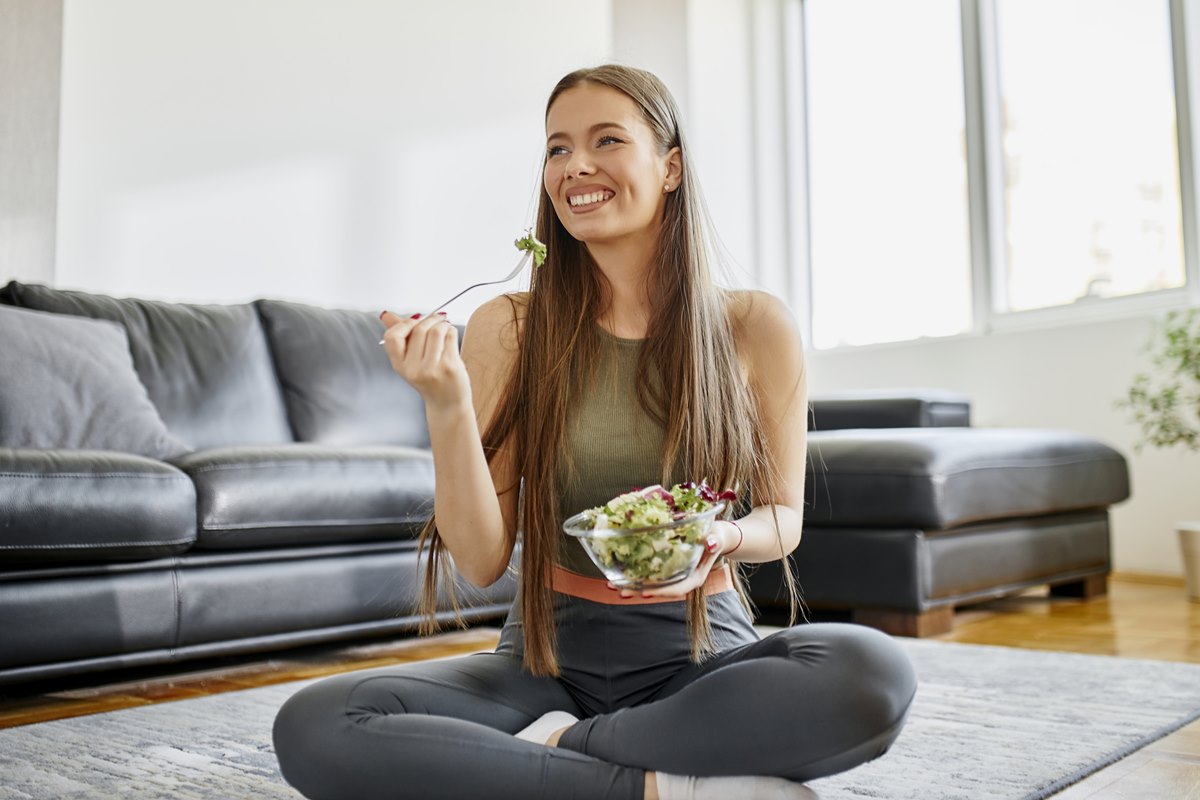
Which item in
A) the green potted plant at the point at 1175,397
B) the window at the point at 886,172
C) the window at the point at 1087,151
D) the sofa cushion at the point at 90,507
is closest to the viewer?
the sofa cushion at the point at 90,507

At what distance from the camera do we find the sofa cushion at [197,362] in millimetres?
2797

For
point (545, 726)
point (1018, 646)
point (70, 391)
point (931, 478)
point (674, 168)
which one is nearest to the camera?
point (545, 726)

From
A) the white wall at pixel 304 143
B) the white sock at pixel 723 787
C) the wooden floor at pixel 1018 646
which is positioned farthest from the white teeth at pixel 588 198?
the white wall at pixel 304 143

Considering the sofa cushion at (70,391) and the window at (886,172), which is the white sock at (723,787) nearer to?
the sofa cushion at (70,391)

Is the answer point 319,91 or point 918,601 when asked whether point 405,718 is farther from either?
point 319,91

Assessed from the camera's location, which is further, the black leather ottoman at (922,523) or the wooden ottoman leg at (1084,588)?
the wooden ottoman leg at (1084,588)

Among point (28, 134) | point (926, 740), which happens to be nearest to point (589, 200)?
point (926, 740)

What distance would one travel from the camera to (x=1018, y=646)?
8.38 ft

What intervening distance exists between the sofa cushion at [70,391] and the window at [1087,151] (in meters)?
3.40

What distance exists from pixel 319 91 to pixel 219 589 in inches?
93.8

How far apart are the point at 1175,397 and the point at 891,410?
89 cm

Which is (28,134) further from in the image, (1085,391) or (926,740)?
(1085,391)

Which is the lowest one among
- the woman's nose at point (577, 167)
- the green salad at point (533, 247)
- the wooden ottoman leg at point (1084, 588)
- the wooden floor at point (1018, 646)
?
the wooden floor at point (1018, 646)

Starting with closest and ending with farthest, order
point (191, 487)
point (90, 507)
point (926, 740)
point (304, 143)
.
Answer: point (926, 740), point (90, 507), point (191, 487), point (304, 143)
